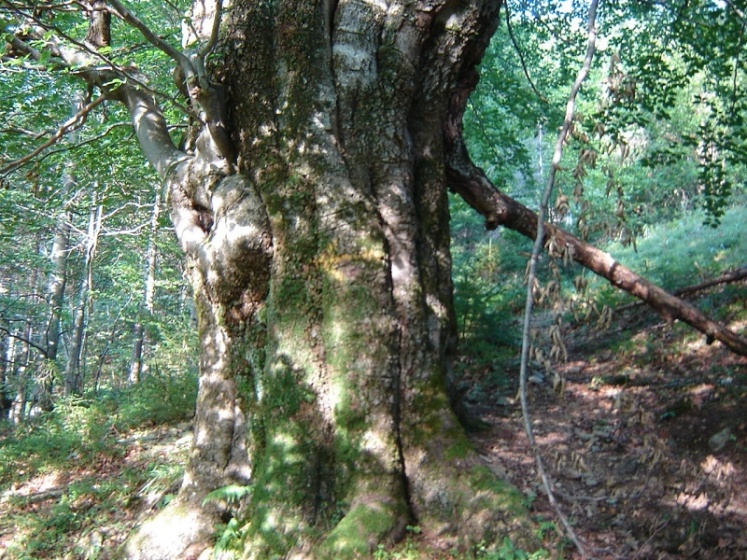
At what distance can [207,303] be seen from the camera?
5070 mm

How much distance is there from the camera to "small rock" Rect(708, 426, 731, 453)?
17.3 ft

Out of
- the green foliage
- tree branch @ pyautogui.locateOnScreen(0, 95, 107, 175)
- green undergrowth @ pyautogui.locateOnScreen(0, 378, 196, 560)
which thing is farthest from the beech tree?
the green foliage

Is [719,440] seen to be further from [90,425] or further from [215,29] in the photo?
[90,425]

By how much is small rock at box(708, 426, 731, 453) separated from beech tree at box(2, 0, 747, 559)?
819mm

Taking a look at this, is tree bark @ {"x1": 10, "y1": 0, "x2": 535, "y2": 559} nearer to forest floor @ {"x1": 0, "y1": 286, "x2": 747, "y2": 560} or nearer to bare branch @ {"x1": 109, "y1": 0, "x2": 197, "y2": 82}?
bare branch @ {"x1": 109, "y1": 0, "x2": 197, "y2": 82}

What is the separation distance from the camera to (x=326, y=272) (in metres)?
4.55

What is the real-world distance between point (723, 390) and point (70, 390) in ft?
37.2

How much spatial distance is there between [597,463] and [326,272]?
2.85 meters

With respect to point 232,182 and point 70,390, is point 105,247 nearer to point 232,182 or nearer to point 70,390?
point 70,390

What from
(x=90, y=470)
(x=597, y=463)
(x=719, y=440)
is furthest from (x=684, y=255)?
(x=90, y=470)

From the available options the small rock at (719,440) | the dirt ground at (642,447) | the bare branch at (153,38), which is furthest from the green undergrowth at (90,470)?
the small rock at (719,440)

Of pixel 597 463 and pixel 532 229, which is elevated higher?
pixel 532 229

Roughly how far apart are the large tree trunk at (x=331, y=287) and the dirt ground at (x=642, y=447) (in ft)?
3.07

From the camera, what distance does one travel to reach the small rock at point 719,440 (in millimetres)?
5262
